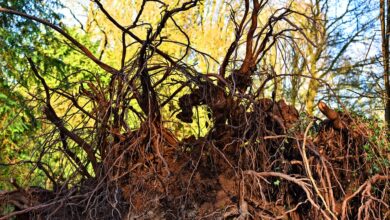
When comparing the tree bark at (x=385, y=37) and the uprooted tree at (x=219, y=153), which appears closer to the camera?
the uprooted tree at (x=219, y=153)

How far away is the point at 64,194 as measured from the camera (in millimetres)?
4469

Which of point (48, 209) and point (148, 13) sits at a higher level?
point (148, 13)

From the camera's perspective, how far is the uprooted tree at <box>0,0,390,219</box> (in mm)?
4039

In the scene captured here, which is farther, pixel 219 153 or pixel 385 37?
pixel 385 37

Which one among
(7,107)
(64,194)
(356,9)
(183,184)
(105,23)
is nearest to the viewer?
(183,184)

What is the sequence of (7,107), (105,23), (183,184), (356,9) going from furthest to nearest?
(105,23)
(356,9)
(7,107)
(183,184)

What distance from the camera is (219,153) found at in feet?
13.9

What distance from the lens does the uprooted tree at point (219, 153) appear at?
404cm

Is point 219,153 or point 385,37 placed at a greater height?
point 385,37

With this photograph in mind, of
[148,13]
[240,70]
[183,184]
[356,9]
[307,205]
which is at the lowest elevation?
[307,205]

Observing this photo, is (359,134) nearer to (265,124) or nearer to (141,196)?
(265,124)

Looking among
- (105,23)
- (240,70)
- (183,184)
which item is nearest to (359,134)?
(240,70)

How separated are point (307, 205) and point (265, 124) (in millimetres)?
748

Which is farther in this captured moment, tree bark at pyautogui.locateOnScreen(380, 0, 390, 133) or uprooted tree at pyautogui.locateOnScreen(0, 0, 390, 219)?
tree bark at pyautogui.locateOnScreen(380, 0, 390, 133)
